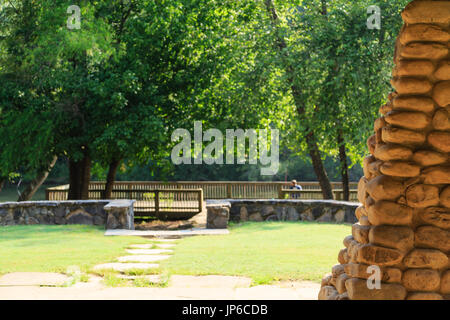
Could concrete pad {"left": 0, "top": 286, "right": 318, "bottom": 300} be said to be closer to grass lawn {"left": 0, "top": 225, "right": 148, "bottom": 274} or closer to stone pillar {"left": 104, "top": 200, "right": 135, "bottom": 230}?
grass lawn {"left": 0, "top": 225, "right": 148, "bottom": 274}

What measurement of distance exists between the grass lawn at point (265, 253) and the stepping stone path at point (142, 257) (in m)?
0.21

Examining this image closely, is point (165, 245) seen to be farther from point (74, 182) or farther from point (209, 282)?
point (74, 182)

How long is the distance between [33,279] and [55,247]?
8.57ft

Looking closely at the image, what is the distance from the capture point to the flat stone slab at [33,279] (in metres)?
6.12

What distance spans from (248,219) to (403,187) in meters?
9.95

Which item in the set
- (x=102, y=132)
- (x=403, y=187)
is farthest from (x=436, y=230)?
(x=102, y=132)

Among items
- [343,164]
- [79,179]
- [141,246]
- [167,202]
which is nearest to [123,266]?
[141,246]

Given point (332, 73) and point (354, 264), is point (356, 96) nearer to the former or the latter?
point (332, 73)

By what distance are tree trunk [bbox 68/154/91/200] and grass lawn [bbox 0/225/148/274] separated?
17.7ft

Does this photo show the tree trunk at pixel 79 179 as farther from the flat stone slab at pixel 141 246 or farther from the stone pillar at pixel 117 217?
the flat stone slab at pixel 141 246

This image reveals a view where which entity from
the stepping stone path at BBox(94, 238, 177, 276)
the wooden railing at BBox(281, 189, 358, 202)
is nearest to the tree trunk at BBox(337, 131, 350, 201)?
the wooden railing at BBox(281, 189, 358, 202)

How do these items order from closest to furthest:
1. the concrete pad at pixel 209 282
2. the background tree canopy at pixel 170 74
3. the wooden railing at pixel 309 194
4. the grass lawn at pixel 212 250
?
the concrete pad at pixel 209 282 < the grass lawn at pixel 212 250 < the background tree canopy at pixel 170 74 < the wooden railing at pixel 309 194

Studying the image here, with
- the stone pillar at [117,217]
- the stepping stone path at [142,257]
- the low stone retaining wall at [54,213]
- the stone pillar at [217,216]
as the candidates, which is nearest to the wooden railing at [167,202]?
the low stone retaining wall at [54,213]

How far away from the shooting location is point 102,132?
50.8ft
